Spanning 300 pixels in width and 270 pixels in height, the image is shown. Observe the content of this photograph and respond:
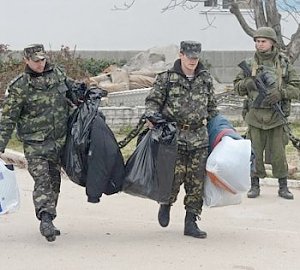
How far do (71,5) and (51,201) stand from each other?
11.9 m

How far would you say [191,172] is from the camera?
6.67m

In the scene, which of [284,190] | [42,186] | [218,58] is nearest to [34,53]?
[42,186]

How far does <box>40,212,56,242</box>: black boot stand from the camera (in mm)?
6466

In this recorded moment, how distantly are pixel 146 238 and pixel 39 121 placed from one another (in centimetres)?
128

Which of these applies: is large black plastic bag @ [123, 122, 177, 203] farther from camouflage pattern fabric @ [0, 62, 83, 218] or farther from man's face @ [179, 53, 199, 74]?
camouflage pattern fabric @ [0, 62, 83, 218]

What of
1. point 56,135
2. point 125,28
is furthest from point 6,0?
point 56,135

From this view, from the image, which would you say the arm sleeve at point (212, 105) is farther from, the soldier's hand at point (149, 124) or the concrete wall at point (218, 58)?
the concrete wall at point (218, 58)

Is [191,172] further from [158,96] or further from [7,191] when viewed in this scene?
[7,191]

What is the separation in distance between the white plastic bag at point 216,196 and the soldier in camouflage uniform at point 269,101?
1.54 metres

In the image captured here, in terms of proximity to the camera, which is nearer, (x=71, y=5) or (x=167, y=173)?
(x=167, y=173)

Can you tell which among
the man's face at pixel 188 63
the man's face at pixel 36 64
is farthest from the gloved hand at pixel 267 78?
the man's face at pixel 36 64

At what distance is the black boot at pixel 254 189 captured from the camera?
845cm

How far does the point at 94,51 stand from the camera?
1806 cm

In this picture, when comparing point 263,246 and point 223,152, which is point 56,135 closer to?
point 223,152
